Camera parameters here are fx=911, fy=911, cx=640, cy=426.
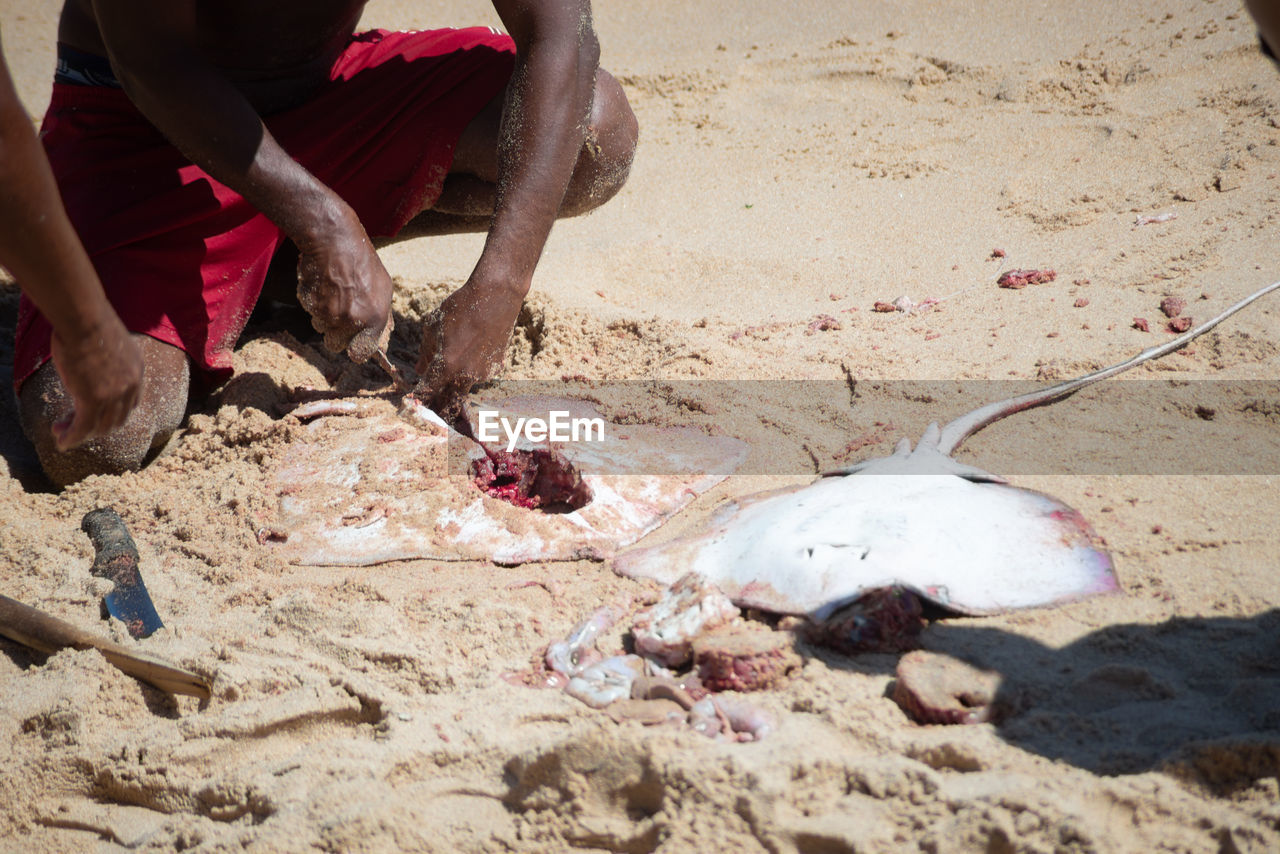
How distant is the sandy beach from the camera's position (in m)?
1.32

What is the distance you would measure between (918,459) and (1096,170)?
2202 mm

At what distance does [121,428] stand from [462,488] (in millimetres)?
935

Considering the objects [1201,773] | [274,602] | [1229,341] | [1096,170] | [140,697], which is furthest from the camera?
[1096,170]

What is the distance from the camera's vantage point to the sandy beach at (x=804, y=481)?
4.33 feet

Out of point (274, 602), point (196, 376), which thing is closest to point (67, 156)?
point (196, 376)

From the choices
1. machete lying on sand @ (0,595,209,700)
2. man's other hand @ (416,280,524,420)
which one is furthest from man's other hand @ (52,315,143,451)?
man's other hand @ (416,280,524,420)

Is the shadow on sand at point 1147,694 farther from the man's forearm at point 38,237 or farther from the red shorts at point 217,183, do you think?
the red shorts at point 217,183

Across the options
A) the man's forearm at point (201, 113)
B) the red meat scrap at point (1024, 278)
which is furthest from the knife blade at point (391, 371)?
the red meat scrap at point (1024, 278)

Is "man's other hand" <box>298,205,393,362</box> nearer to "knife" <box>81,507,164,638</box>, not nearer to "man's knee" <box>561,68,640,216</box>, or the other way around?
"knife" <box>81,507,164,638</box>

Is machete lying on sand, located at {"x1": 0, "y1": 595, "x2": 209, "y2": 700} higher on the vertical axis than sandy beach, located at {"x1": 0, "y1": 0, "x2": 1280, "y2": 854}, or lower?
lower

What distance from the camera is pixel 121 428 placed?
7.84 ft

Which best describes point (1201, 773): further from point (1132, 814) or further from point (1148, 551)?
point (1148, 551)

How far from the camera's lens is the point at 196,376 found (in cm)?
272

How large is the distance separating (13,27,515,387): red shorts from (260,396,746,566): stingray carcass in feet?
1.81
